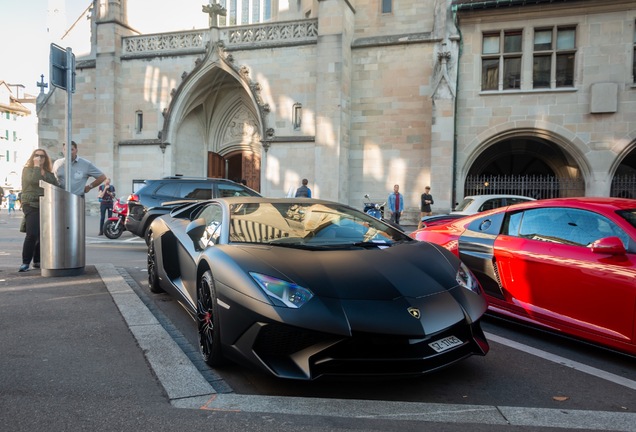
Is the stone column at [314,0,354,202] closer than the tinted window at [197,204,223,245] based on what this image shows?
No

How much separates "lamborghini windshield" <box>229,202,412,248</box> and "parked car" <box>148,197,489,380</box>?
0.05 feet

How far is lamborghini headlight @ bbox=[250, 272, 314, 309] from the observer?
2.75 metres

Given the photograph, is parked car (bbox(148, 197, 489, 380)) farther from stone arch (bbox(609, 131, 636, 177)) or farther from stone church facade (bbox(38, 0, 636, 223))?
Result: stone arch (bbox(609, 131, 636, 177))

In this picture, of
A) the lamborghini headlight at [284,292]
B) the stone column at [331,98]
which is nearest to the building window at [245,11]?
the stone column at [331,98]

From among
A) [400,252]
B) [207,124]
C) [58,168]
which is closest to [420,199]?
[207,124]

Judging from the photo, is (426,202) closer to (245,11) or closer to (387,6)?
(387,6)

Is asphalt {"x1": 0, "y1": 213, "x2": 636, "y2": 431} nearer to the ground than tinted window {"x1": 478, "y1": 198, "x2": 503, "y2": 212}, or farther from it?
nearer to the ground

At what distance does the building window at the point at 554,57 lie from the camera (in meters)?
16.1

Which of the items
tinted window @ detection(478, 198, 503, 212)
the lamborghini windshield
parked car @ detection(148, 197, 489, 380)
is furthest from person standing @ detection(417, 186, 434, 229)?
parked car @ detection(148, 197, 489, 380)

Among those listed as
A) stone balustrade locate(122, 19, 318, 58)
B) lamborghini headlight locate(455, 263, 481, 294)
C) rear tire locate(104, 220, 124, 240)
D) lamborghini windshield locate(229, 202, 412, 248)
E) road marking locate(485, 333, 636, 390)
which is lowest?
road marking locate(485, 333, 636, 390)

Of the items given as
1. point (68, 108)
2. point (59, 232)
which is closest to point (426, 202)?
point (68, 108)

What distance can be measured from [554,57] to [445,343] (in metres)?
16.3

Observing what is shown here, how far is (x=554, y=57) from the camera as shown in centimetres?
1611

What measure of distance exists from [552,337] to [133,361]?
11.6 ft
